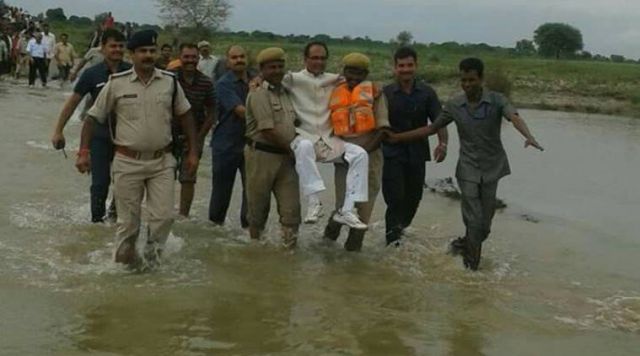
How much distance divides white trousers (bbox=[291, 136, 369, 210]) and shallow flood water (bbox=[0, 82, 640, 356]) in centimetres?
64

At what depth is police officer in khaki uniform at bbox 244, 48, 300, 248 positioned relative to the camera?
25.0 feet

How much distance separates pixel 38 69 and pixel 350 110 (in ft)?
70.3

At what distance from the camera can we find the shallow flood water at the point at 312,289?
5.72 meters

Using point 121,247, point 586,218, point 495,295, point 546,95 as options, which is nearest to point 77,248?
point 121,247

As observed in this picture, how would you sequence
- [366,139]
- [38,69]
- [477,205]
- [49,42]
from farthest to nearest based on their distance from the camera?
[38,69]
[49,42]
[366,139]
[477,205]

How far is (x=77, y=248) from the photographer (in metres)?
7.95

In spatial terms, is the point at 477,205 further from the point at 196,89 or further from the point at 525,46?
the point at 525,46

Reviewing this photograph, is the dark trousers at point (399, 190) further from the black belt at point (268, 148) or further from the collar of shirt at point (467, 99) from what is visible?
the black belt at point (268, 148)

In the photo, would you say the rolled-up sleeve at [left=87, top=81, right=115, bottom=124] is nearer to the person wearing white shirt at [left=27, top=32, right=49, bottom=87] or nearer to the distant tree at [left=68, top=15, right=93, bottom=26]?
the person wearing white shirt at [left=27, top=32, right=49, bottom=87]

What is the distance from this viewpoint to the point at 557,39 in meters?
102

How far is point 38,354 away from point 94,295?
→ 1.22 metres

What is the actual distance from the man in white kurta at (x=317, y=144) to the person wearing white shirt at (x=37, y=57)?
19.5 m

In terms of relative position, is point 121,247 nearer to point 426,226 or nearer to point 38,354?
point 38,354

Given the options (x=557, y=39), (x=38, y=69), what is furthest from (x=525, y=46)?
(x=38, y=69)
